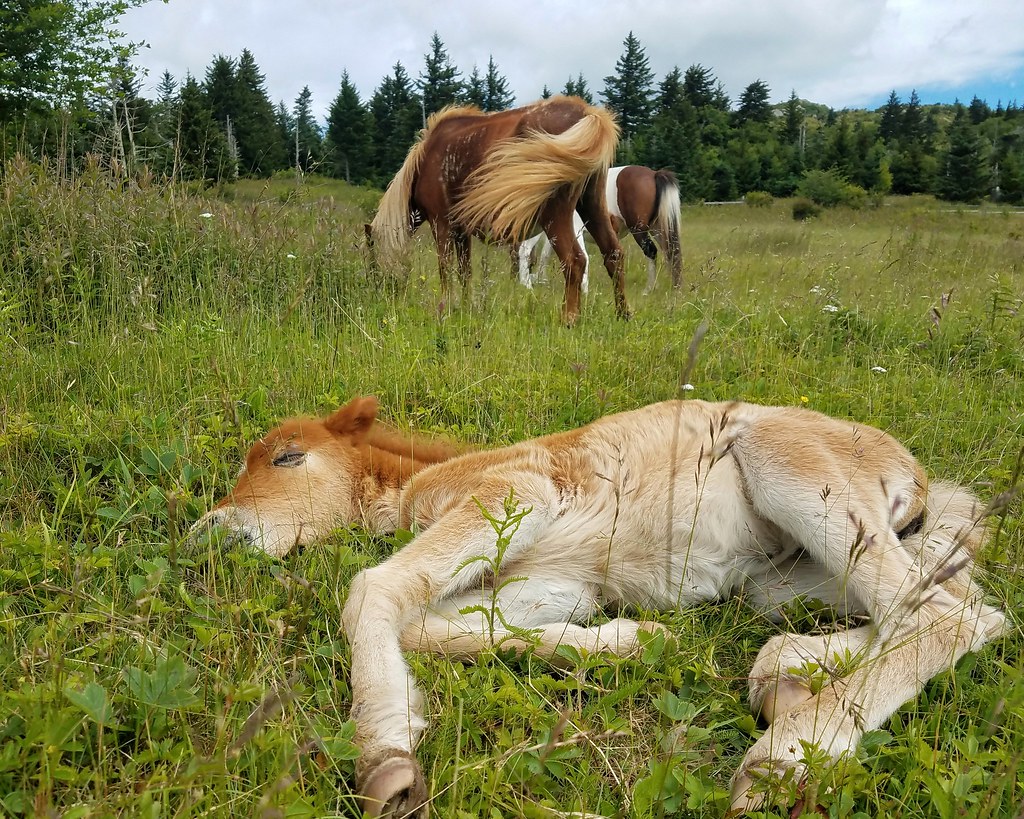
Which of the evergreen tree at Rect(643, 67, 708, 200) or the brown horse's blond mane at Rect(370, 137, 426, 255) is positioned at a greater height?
the evergreen tree at Rect(643, 67, 708, 200)

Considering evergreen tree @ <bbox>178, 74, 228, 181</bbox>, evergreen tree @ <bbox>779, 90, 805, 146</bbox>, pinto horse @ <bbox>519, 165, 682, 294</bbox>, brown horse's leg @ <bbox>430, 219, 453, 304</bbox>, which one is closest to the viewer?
evergreen tree @ <bbox>178, 74, 228, 181</bbox>

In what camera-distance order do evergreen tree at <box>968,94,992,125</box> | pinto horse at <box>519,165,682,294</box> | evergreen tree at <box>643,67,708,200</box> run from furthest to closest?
1. evergreen tree at <box>968,94,992,125</box>
2. evergreen tree at <box>643,67,708,200</box>
3. pinto horse at <box>519,165,682,294</box>

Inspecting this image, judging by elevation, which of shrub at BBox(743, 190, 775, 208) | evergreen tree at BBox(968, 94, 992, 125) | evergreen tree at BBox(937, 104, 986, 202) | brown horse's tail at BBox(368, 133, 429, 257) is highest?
evergreen tree at BBox(968, 94, 992, 125)

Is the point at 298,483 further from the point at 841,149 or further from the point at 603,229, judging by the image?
the point at 841,149

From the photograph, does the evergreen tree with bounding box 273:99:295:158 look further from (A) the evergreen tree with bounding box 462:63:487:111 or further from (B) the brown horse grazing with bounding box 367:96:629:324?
(A) the evergreen tree with bounding box 462:63:487:111

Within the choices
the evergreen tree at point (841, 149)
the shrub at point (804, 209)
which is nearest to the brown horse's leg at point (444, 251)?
the shrub at point (804, 209)

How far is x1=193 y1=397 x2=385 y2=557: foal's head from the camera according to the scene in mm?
2564

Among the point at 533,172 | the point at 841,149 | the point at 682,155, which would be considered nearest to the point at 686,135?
the point at 682,155

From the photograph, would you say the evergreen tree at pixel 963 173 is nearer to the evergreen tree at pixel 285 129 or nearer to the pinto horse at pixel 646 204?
the pinto horse at pixel 646 204

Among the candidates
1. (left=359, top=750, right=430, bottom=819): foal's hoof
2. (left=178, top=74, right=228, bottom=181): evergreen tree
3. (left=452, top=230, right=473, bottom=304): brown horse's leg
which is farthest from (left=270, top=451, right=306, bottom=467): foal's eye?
(left=452, top=230, right=473, bottom=304): brown horse's leg

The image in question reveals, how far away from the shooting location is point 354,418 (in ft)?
10.1

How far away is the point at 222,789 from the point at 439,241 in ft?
20.0

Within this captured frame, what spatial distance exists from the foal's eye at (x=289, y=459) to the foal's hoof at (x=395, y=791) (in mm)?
1548

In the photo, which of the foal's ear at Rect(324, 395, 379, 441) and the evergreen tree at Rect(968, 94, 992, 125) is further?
the evergreen tree at Rect(968, 94, 992, 125)
